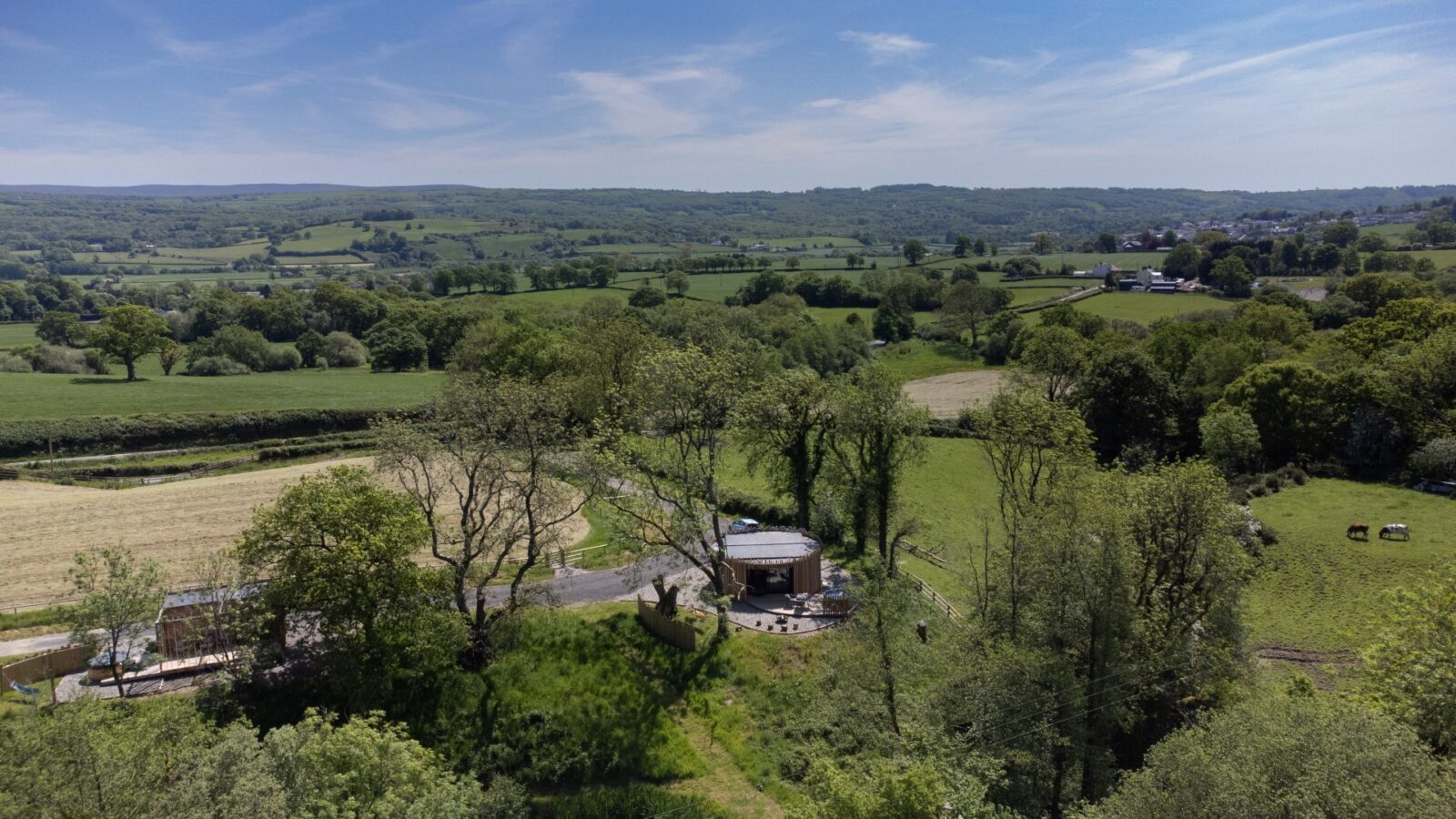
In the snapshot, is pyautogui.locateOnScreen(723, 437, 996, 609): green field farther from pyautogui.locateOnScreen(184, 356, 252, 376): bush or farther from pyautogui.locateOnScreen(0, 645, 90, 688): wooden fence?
pyautogui.locateOnScreen(184, 356, 252, 376): bush

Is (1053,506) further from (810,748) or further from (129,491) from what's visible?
(129,491)

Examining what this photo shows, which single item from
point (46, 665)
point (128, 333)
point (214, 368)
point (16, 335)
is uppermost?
point (128, 333)

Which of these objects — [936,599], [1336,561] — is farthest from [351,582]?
[1336,561]

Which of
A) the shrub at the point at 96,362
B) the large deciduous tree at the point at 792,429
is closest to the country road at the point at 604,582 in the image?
the large deciduous tree at the point at 792,429

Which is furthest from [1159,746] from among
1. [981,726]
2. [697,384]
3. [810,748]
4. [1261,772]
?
[697,384]

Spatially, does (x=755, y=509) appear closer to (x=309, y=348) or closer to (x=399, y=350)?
(x=399, y=350)

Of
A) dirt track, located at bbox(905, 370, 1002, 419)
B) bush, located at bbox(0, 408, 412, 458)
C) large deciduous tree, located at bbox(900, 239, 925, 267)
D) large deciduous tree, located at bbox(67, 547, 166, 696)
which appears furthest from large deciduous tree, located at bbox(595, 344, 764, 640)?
large deciduous tree, located at bbox(900, 239, 925, 267)

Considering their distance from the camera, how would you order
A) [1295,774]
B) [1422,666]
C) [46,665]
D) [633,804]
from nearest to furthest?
1. [1295,774]
2. [1422,666]
3. [633,804]
4. [46,665]

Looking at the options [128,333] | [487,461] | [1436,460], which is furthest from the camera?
[128,333]
